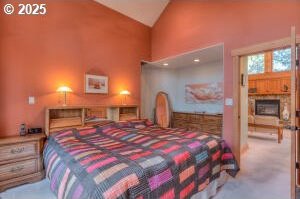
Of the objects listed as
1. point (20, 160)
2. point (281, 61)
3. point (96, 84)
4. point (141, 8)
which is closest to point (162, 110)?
point (96, 84)

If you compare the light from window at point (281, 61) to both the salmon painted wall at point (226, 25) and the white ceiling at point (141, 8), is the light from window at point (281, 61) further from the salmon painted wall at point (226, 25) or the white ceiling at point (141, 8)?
the white ceiling at point (141, 8)

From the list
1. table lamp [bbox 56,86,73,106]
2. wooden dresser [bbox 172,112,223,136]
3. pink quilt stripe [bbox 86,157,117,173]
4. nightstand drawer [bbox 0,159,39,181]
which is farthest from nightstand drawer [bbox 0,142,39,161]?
wooden dresser [bbox 172,112,223,136]

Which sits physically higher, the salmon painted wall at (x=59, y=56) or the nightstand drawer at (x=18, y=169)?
the salmon painted wall at (x=59, y=56)

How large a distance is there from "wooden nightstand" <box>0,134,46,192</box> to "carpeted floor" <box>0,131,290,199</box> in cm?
12

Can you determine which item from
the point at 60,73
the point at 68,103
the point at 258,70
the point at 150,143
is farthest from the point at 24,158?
the point at 258,70

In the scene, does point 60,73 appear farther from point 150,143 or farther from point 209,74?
point 209,74

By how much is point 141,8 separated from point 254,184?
14.2 ft

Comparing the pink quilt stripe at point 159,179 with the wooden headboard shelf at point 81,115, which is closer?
the pink quilt stripe at point 159,179

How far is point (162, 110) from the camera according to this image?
18.1ft

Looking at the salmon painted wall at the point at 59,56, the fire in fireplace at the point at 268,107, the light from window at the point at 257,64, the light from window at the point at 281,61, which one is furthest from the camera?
the light from window at the point at 257,64

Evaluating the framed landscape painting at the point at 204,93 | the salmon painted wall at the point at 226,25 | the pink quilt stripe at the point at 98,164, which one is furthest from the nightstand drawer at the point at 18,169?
the framed landscape painting at the point at 204,93

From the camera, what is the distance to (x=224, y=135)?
10.4 ft

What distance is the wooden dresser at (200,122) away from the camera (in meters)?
4.49

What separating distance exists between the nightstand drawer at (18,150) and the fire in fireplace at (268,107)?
868 centimetres
